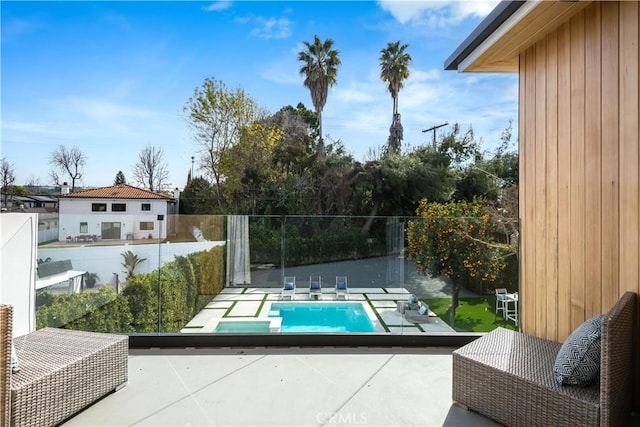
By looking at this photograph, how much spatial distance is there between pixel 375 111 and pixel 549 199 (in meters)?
16.3

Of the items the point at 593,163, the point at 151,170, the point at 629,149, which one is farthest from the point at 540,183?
the point at 151,170

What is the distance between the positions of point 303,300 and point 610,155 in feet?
11.3

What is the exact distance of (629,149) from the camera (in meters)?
2.10

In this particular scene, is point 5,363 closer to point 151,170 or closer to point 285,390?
point 285,390

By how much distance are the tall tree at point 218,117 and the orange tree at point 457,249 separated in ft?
42.4

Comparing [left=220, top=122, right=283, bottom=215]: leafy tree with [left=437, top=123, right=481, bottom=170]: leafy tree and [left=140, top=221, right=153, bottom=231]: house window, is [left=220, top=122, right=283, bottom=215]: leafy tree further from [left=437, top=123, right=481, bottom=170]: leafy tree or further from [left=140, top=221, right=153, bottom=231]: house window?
[left=140, top=221, right=153, bottom=231]: house window

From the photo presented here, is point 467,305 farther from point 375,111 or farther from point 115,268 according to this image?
point 375,111

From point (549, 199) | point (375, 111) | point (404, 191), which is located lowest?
point (549, 199)

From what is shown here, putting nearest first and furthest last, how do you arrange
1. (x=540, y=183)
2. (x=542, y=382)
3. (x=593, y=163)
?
(x=542, y=382) < (x=593, y=163) < (x=540, y=183)

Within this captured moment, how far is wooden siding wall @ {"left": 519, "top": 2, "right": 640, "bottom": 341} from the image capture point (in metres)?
2.13

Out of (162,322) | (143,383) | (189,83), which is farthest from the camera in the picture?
(189,83)

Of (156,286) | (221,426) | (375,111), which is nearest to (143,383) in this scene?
(221,426)

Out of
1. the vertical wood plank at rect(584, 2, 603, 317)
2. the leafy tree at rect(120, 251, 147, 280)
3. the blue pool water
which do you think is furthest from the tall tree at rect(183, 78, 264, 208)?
the vertical wood plank at rect(584, 2, 603, 317)

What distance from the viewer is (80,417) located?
2289mm
